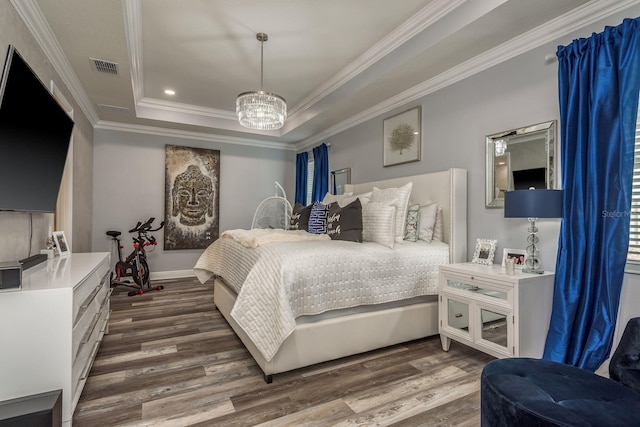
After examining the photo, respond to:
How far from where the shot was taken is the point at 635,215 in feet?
6.55

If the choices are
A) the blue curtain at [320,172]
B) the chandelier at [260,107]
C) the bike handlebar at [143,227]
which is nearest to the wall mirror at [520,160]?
the chandelier at [260,107]

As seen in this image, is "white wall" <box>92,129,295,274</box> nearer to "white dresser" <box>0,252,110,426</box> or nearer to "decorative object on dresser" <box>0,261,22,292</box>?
→ "white dresser" <box>0,252,110,426</box>

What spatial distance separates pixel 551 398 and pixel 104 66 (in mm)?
4039

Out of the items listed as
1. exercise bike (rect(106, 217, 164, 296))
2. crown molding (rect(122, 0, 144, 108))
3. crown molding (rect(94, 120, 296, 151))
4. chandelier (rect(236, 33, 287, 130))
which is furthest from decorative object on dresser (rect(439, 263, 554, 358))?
crown molding (rect(94, 120, 296, 151))

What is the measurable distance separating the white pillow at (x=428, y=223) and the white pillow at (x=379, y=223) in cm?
42

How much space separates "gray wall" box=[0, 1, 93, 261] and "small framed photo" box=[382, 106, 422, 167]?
3407mm

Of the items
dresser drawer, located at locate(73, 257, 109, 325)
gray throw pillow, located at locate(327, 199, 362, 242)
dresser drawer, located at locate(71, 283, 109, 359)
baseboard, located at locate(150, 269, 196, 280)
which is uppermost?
gray throw pillow, located at locate(327, 199, 362, 242)

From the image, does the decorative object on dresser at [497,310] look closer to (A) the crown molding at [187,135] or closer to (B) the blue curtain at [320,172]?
(B) the blue curtain at [320,172]

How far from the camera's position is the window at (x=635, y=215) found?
1.98 m

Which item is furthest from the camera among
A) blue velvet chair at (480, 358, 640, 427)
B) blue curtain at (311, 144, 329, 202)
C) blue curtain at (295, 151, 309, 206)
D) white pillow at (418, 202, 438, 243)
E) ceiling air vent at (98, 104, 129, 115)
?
blue curtain at (295, 151, 309, 206)

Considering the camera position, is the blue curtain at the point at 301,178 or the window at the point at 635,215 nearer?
the window at the point at 635,215

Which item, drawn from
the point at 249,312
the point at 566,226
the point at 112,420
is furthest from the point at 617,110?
the point at 112,420

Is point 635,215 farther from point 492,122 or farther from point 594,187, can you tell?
point 492,122

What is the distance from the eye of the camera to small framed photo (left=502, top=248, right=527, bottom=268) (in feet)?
8.10
